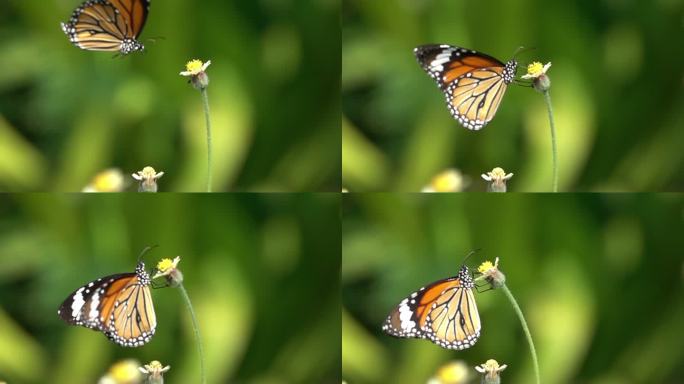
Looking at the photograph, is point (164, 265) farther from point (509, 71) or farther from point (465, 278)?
point (509, 71)

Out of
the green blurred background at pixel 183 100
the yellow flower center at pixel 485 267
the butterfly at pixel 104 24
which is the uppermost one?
the butterfly at pixel 104 24

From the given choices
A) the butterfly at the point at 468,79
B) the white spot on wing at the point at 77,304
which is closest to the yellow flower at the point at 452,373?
the butterfly at the point at 468,79

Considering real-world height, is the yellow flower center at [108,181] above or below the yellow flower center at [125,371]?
above

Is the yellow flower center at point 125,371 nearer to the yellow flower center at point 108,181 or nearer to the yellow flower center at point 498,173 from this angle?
the yellow flower center at point 108,181

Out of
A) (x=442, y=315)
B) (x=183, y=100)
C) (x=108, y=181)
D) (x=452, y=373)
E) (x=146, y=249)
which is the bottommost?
(x=452, y=373)

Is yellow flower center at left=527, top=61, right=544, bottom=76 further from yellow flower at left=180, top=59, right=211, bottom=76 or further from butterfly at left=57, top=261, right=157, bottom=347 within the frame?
butterfly at left=57, top=261, right=157, bottom=347

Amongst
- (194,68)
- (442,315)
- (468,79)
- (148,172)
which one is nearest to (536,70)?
(468,79)
